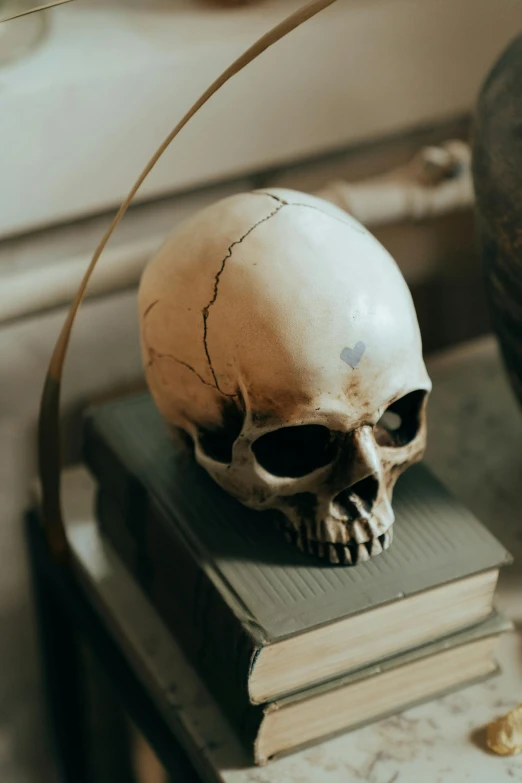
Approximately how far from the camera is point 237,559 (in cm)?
75

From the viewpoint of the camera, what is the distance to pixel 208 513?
2.60 feet

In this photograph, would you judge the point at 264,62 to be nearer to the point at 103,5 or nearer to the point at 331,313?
the point at 103,5

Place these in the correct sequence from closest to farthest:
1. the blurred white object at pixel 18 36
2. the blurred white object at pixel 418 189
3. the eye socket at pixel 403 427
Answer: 1. the eye socket at pixel 403 427
2. the blurred white object at pixel 18 36
3. the blurred white object at pixel 418 189

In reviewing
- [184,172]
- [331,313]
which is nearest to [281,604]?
[331,313]

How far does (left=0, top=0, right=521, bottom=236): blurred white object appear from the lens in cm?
93

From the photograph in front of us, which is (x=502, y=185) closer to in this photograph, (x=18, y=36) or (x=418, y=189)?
(x=418, y=189)

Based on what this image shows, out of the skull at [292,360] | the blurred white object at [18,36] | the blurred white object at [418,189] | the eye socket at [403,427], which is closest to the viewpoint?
the skull at [292,360]

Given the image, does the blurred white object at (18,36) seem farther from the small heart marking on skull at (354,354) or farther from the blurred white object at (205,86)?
the small heart marking on skull at (354,354)

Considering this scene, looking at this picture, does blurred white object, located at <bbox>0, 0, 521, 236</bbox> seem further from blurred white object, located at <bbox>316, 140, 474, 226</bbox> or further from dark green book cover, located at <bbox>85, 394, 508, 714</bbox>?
dark green book cover, located at <bbox>85, 394, 508, 714</bbox>

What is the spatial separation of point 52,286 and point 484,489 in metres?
0.47

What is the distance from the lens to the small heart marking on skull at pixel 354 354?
2.21 feet

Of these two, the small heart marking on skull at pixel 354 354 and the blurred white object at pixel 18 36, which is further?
the blurred white object at pixel 18 36

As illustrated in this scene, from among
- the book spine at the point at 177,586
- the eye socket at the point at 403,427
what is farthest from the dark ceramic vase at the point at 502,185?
the book spine at the point at 177,586

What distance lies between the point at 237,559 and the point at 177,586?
2.9 inches
